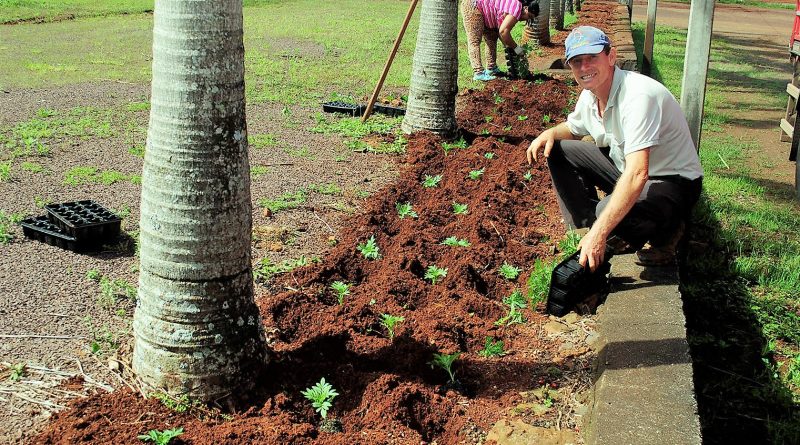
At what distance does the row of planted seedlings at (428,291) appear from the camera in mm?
4035

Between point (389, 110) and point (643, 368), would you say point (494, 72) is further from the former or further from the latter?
point (643, 368)

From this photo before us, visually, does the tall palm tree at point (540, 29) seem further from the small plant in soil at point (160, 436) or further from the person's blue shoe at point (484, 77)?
the small plant in soil at point (160, 436)

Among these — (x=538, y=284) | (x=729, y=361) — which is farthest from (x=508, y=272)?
(x=729, y=361)

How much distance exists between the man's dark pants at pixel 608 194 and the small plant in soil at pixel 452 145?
2.82m

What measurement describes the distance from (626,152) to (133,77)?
8629 mm

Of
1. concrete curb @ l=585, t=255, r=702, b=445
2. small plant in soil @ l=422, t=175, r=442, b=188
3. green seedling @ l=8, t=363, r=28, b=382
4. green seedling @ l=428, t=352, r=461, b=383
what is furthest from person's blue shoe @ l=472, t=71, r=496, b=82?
green seedling @ l=8, t=363, r=28, b=382

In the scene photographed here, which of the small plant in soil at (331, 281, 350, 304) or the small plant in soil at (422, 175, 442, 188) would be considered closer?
the small plant in soil at (331, 281, 350, 304)

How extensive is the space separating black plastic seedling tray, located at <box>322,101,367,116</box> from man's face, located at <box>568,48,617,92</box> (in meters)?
5.29

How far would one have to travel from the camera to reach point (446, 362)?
3918 millimetres

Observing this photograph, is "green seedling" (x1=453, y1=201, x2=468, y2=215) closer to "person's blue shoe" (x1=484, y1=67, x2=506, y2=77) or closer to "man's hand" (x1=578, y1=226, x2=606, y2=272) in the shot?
"man's hand" (x1=578, y1=226, x2=606, y2=272)

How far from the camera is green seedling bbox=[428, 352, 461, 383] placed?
3918 millimetres

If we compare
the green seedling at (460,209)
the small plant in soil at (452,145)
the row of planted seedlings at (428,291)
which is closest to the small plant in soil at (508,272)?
the row of planted seedlings at (428,291)

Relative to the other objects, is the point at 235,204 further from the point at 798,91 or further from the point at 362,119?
the point at 798,91

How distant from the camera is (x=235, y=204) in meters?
3.54
